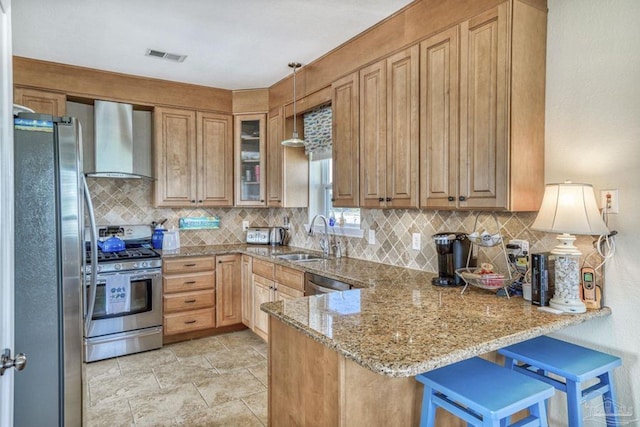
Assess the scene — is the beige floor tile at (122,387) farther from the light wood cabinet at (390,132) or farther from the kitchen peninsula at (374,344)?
the light wood cabinet at (390,132)

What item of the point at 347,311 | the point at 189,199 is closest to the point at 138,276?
the point at 189,199

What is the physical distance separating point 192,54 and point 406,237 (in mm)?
2250

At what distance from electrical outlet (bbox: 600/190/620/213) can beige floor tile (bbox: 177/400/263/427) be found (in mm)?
2227

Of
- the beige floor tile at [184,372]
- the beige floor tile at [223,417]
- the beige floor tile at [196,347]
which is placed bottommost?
the beige floor tile at [223,417]

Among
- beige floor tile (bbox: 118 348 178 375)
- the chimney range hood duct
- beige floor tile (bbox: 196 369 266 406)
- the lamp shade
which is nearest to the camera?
the lamp shade

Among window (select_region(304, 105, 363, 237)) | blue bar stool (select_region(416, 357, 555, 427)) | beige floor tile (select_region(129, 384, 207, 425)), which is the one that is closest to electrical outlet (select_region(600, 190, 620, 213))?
blue bar stool (select_region(416, 357, 555, 427))

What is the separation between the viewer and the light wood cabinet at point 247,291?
390cm

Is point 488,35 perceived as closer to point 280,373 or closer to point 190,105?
point 280,373

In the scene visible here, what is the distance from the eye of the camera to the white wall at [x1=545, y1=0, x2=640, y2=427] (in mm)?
1726

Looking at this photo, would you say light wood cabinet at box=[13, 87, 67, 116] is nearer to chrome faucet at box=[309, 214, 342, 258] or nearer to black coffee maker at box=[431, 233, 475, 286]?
chrome faucet at box=[309, 214, 342, 258]

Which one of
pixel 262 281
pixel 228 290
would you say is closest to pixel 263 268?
pixel 262 281

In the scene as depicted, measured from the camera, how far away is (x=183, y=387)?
2906mm

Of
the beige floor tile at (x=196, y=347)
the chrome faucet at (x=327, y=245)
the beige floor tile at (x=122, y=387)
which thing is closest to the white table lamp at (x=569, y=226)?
the chrome faucet at (x=327, y=245)

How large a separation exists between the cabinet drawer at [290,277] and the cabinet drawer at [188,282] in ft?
2.87
